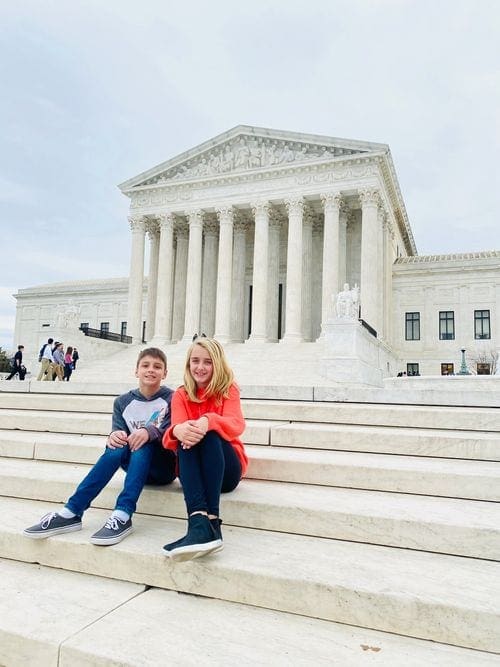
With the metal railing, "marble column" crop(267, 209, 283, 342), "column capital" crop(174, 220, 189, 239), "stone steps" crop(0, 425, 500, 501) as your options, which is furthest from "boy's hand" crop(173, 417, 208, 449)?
"column capital" crop(174, 220, 189, 239)

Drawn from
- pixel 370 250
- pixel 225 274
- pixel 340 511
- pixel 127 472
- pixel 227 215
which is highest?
pixel 227 215

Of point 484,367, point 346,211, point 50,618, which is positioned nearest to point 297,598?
point 50,618

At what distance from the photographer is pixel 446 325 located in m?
38.3

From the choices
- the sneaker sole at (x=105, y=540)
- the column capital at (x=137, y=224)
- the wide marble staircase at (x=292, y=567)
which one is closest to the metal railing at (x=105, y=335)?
the column capital at (x=137, y=224)

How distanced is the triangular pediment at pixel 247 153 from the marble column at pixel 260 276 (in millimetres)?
3296

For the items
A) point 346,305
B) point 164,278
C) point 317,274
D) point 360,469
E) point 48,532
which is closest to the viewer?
point 48,532

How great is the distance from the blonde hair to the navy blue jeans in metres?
0.53

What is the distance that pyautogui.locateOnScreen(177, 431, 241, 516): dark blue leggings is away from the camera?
3421 mm

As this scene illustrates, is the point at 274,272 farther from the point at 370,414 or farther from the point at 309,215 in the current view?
the point at 370,414

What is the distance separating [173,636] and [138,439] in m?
1.56

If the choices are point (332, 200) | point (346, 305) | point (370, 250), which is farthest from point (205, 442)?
point (332, 200)

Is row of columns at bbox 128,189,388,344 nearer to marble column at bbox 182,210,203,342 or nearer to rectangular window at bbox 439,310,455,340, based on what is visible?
marble column at bbox 182,210,203,342

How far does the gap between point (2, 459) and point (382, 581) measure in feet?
14.4

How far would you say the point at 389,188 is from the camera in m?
34.6
